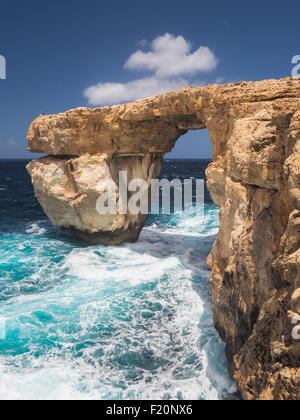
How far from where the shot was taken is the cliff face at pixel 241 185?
5.22 m

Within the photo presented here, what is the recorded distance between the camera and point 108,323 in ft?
35.2

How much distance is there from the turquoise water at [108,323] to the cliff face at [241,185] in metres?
1.29

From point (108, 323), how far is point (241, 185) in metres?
6.97

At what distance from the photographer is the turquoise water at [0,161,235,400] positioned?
312 inches

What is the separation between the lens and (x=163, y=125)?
16.4 metres
